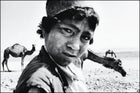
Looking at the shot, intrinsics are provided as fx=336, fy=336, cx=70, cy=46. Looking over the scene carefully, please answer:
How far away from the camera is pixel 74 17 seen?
1.53 m

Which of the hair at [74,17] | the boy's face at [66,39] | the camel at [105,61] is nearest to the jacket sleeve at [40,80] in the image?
the boy's face at [66,39]

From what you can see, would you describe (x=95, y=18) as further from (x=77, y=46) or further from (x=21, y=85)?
(x=21, y=85)

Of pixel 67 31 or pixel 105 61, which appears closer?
pixel 67 31

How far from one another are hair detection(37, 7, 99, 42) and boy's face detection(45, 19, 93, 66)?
2 cm

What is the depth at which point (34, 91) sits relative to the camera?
1360 mm

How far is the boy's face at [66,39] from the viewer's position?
1.52 meters

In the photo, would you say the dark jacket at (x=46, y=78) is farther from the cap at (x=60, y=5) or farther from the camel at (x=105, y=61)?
the camel at (x=105, y=61)

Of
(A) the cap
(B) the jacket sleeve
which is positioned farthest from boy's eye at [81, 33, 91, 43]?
(B) the jacket sleeve

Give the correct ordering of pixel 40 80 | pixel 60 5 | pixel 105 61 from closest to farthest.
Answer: pixel 40 80 < pixel 60 5 < pixel 105 61

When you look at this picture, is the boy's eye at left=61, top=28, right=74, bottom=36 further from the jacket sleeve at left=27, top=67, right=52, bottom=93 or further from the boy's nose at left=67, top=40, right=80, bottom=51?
the jacket sleeve at left=27, top=67, right=52, bottom=93

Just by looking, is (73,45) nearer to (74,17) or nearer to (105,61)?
(74,17)

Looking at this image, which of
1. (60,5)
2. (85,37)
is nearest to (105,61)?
(85,37)

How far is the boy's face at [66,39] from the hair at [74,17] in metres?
0.02

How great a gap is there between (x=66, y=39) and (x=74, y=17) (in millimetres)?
107
